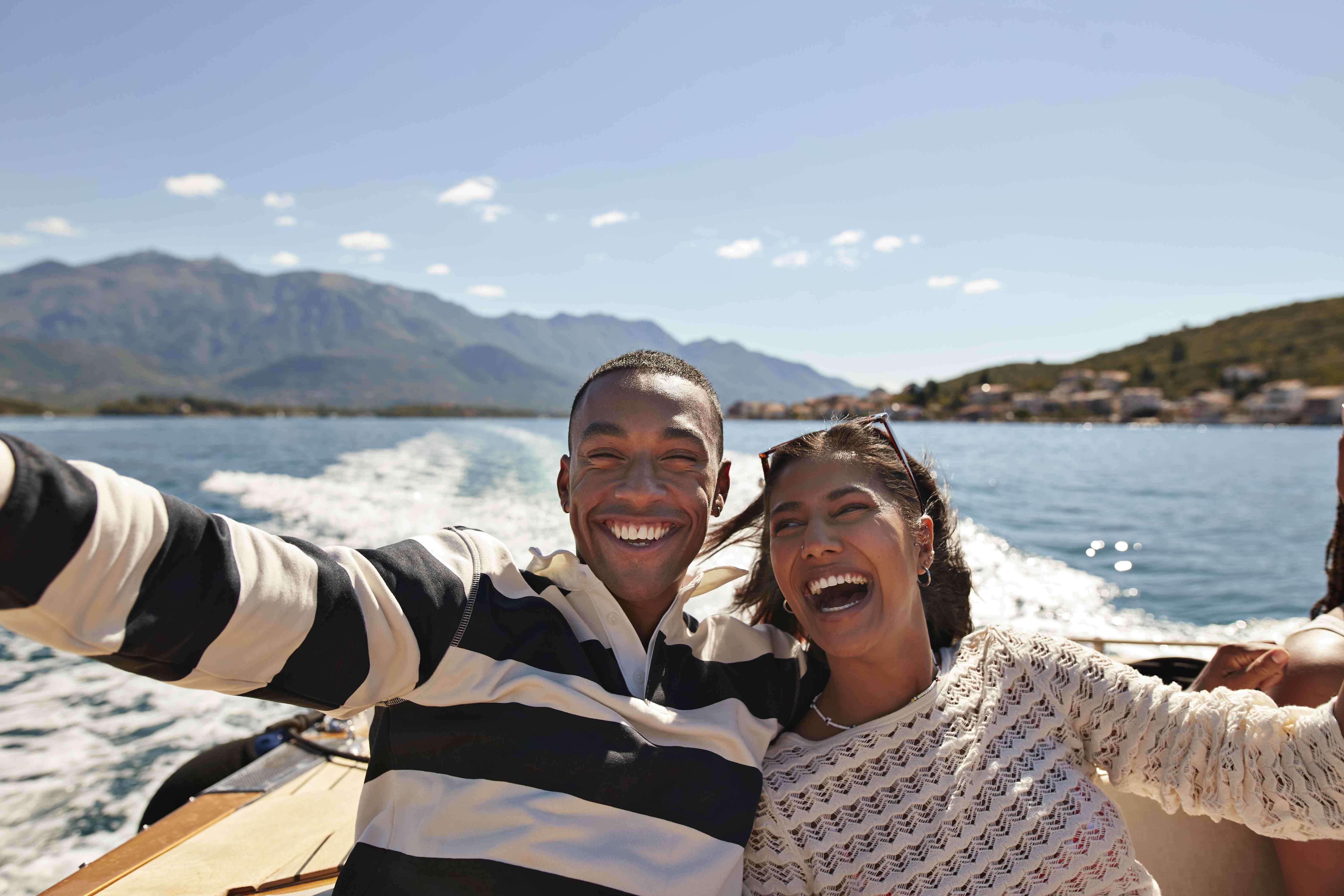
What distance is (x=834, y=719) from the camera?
1994 millimetres

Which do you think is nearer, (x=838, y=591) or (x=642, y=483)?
(x=642, y=483)

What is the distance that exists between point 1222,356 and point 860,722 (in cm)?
11064

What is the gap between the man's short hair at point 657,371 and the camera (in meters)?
2.07

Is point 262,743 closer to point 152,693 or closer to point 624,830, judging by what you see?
point 624,830

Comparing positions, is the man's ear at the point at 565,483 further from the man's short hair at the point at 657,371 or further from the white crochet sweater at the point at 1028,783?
the white crochet sweater at the point at 1028,783

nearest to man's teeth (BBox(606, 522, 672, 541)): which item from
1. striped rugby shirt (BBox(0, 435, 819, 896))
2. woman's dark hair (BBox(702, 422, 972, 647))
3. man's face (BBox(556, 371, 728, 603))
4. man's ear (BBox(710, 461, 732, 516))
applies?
man's face (BBox(556, 371, 728, 603))

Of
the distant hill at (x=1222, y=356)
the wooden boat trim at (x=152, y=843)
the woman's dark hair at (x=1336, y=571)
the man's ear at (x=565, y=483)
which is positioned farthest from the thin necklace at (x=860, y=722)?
the distant hill at (x=1222, y=356)

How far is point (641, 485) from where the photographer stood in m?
1.91

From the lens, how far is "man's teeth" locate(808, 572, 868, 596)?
6.27 feet

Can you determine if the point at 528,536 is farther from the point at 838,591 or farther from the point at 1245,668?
the point at 1245,668

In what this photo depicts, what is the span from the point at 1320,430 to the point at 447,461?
7482 cm

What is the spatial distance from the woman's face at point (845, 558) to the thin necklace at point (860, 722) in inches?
3.6

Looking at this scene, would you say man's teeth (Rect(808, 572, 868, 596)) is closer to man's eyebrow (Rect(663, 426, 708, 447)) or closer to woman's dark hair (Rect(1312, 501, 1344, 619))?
man's eyebrow (Rect(663, 426, 708, 447))

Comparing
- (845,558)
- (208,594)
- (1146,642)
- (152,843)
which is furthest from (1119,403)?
(208,594)
